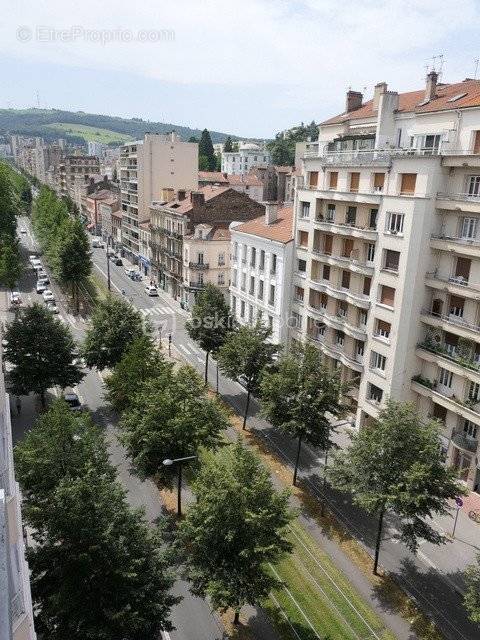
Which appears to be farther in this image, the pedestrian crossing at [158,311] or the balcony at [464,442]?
the pedestrian crossing at [158,311]

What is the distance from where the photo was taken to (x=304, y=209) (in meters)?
45.8

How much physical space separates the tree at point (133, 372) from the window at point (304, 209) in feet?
63.6

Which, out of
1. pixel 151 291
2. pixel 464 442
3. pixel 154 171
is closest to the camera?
pixel 464 442

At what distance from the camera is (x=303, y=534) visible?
97.1ft

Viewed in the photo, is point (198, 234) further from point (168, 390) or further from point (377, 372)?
point (168, 390)

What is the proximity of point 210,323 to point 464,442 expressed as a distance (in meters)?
25.0

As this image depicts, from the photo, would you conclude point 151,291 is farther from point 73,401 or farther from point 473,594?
point 473,594

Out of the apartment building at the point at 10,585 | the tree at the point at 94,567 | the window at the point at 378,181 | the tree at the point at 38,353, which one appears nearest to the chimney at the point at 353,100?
the window at the point at 378,181

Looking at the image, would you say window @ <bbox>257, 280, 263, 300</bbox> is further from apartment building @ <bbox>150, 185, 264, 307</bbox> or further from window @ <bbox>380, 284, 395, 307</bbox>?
apartment building @ <bbox>150, 185, 264, 307</bbox>

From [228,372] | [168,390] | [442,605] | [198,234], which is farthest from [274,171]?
[442,605]

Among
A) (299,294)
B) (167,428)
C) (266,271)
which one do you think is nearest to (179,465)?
(167,428)

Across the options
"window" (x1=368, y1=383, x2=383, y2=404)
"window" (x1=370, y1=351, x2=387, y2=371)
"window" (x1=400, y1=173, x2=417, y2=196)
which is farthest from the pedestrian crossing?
"window" (x1=400, y1=173, x2=417, y2=196)

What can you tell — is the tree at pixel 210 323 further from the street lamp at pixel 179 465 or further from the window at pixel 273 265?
the street lamp at pixel 179 465

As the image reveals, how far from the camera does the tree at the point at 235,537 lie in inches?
799
